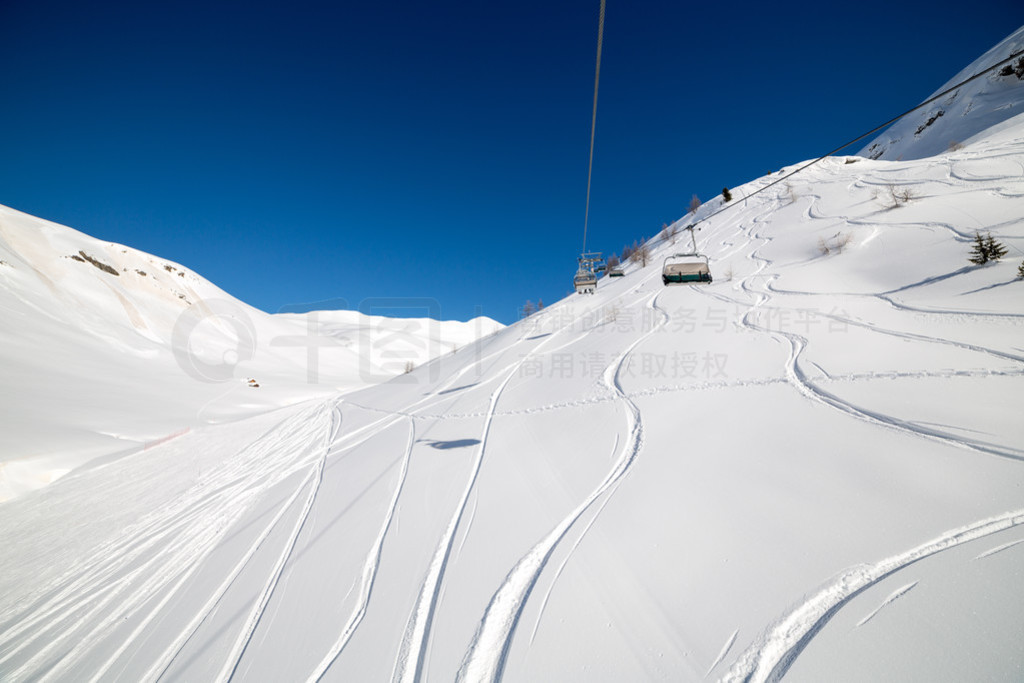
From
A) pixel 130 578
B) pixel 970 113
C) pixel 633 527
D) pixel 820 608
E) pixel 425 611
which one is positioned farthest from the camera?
pixel 970 113

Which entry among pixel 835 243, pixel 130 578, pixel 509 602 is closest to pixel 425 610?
pixel 509 602

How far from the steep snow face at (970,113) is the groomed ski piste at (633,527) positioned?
3283 cm

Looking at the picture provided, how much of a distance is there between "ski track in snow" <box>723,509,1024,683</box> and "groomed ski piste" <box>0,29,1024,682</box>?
0.05ft

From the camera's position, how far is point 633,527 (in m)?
3.55

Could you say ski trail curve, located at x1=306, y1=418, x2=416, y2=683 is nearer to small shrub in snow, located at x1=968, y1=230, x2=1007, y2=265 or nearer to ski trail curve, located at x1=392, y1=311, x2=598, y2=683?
ski trail curve, located at x1=392, y1=311, x2=598, y2=683

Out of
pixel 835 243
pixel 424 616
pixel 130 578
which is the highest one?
pixel 835 243

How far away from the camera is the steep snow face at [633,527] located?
2.42m

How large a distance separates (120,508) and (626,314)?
13791 mm

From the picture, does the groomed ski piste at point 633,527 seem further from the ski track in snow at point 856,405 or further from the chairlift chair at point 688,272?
the chairlift chair at point 688,272

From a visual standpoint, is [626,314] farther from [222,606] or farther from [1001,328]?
[222,606]

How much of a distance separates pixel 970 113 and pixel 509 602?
5405cm

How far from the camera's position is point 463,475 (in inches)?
219

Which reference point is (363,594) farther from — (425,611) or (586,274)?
(586,274)

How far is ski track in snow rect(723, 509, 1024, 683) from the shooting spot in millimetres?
2162
